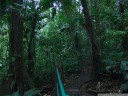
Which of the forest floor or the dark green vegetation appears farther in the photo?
the forest floor

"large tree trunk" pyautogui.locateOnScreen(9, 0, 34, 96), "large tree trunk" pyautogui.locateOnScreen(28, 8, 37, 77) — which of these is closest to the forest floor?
"large tree trunk" pyautogui.locateOnScreen(9, 0, 34, 96)

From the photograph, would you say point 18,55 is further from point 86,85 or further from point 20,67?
point 86,85

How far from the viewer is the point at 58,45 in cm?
1298

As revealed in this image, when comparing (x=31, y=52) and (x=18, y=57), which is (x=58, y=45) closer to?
(x=31, y=52)

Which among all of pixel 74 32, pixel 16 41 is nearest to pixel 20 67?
pixel 16 41

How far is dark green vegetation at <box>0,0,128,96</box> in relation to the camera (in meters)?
7.58

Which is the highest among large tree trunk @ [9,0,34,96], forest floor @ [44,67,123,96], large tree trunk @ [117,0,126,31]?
large tree trunk @ [117,0,126,31]

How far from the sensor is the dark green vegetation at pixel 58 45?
7.58 meters

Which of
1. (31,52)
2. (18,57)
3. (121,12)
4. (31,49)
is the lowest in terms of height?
(18,57)

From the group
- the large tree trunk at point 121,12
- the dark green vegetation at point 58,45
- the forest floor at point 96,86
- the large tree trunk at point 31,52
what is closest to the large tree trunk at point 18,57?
the dark green vegetation at point 58,45

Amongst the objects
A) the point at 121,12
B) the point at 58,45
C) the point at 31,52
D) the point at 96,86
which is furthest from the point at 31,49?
the point at 121,12

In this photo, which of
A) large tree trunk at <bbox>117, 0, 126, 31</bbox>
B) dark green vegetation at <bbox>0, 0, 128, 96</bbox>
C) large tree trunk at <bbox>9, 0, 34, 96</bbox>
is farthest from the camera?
large tree trunk at <bbox>117, 0, 126, 31</bbox>

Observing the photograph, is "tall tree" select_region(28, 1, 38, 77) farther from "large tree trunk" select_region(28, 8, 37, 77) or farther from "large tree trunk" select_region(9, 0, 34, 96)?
"large tree trunk" select_region(9, 0, 34, 96)

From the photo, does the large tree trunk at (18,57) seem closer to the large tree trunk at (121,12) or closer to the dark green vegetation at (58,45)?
the dark green vegetation at (58,45)
